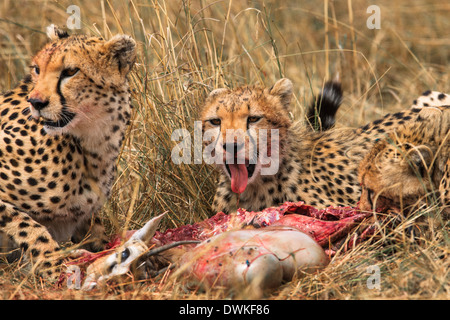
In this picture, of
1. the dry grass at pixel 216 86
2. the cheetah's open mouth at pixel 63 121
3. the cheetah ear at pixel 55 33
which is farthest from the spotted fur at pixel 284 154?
the cheetah ear at pixel 55 33

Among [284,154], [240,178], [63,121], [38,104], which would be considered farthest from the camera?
[284,154]

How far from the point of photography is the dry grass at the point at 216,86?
2861 mm

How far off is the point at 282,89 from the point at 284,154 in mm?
376

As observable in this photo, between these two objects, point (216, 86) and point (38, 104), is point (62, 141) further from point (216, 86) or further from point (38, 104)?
point (216, 86)

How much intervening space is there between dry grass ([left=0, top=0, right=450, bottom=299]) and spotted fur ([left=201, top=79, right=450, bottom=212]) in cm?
39

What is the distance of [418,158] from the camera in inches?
123

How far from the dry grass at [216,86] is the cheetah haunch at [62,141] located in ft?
0.96

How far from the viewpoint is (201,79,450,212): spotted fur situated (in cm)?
370

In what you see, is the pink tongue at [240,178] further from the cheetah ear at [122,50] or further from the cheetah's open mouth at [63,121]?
the cheetah's open mouth at [63,121]

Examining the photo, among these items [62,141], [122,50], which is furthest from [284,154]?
[62,141]

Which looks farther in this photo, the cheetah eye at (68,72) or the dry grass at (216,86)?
the cheetah eye at (68,72)

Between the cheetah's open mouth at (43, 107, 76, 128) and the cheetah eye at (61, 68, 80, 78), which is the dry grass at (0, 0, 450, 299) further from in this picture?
the cheetah eye at (61, 68, 80, 78)
